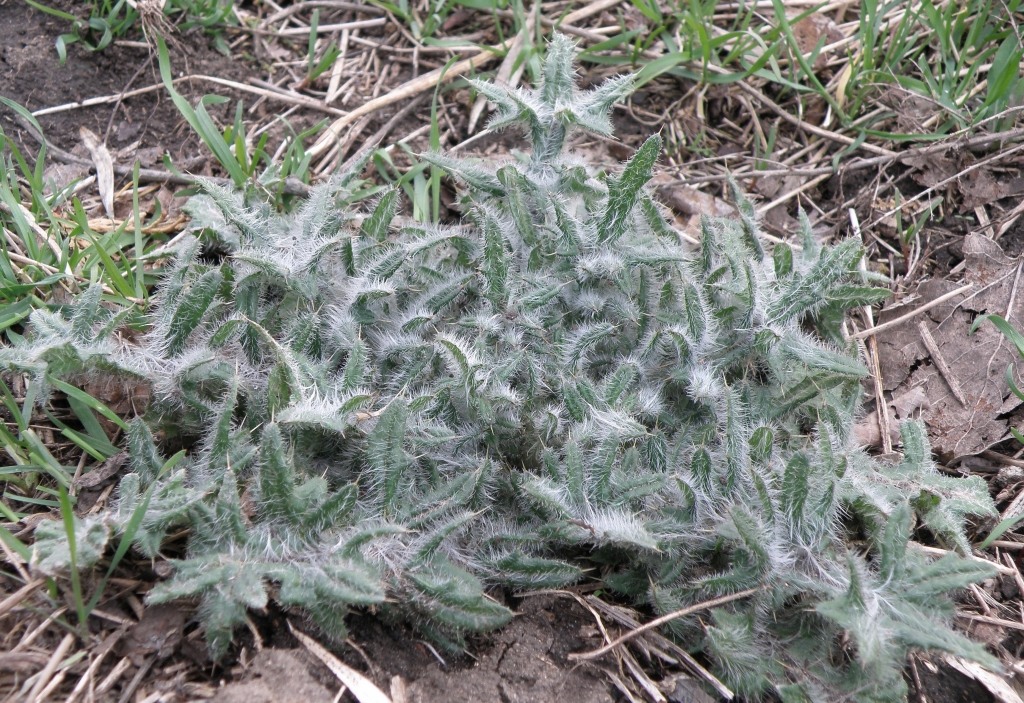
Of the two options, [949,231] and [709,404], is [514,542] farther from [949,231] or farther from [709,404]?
[949,231]

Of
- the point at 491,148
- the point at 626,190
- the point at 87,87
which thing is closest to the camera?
the point at 626,190

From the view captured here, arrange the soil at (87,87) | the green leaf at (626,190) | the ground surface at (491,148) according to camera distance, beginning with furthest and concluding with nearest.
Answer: the soil at (87,87), the green leaf at (626,190), the ground surface at (491,148)

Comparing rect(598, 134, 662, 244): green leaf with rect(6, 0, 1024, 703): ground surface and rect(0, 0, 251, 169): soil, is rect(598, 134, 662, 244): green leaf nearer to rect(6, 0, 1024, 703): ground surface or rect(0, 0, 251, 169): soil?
rect(6, 0, 1024, 703): ground surface

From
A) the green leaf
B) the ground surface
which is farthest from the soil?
the green leaf

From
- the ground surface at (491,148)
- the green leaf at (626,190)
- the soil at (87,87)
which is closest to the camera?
the ground surface at (491,148)

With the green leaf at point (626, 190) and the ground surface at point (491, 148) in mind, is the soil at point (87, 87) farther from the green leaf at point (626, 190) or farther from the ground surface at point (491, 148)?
the green leaf at point (626, 190)

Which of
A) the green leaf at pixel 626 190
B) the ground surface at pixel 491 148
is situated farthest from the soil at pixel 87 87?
the green leaf at pixel 626 190

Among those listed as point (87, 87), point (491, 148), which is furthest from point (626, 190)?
point (87, 87)

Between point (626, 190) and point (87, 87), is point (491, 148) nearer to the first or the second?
point (626, 190)
